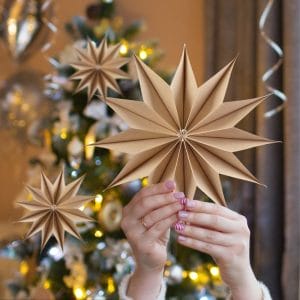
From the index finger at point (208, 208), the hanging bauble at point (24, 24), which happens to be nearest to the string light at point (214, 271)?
the index finger at point (208, 208)

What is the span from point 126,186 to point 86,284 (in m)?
0.28

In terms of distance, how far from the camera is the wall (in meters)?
1.98

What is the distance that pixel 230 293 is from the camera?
83 centimetres

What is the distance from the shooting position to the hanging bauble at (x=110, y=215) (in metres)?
1.32

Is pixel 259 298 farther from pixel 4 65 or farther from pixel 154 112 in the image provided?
pixel 4 65

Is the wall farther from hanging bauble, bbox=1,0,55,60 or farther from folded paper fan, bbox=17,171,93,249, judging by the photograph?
→ folded paper fan, bbox=17,171,93,249

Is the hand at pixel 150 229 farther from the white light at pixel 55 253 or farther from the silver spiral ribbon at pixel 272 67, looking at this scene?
the silver spiral ribbon at pixel 272 67

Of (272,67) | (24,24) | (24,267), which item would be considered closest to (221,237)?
(272,67)

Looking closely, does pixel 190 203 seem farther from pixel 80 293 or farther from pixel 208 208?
pixel 80 293

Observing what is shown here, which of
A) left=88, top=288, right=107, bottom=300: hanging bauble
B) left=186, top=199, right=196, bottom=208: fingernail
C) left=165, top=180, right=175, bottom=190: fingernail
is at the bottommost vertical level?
left=88, top=288, right=107, bottom=300: hanging bauble

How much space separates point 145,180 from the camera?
52.9 inches

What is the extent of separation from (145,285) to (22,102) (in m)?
1.36

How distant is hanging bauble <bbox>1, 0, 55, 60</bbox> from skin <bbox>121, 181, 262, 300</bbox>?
49.5 inches

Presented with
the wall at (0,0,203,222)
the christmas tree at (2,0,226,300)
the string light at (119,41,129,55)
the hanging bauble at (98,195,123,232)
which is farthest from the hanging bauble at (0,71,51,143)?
the hanging bauble at (98,195,123,232)
